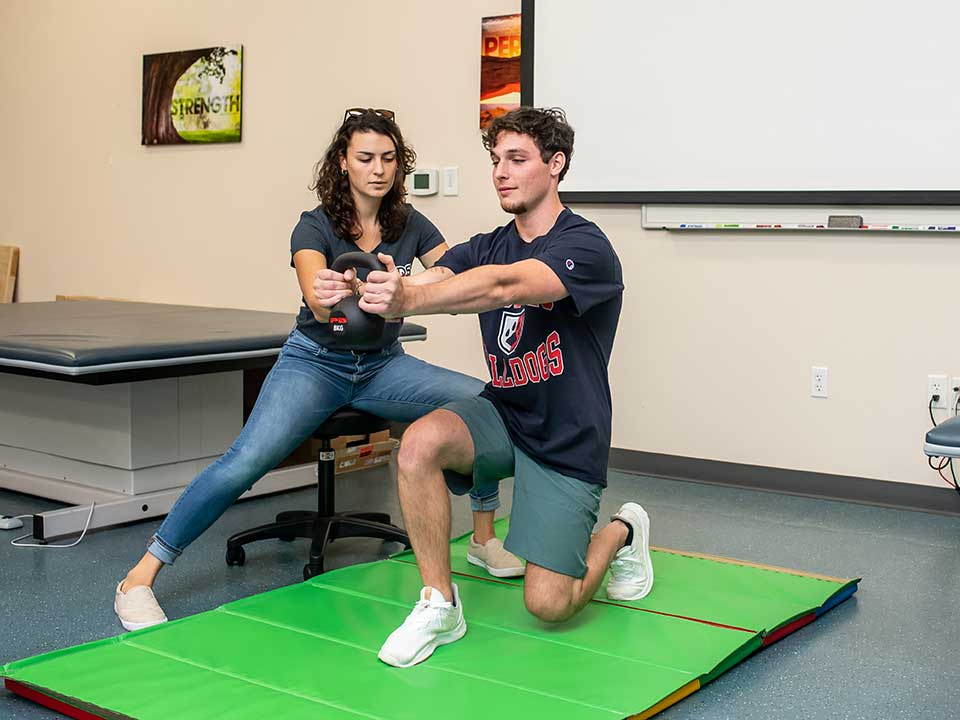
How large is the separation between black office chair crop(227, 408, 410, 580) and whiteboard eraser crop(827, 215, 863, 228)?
1920mm

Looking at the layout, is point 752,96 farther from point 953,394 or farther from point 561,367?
point 561,367

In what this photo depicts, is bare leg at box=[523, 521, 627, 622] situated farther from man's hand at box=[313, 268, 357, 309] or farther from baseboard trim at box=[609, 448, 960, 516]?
baseboard trim at box=[609, 448, 960, 516]

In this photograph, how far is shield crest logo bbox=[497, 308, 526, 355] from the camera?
274 cm

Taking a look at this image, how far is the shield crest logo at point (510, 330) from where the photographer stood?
2740 millimetres

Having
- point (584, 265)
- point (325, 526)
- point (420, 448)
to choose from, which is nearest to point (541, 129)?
point (584, 265)

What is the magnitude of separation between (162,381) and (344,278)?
170 centimetres

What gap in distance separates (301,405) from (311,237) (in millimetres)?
451

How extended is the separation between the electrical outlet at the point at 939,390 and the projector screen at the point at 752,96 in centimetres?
63

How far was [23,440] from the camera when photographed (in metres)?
4.19

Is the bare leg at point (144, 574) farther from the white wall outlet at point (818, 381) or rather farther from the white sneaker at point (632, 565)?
the white wall outlet at point (818, 381)

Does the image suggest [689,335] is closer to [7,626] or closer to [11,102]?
[7,626]

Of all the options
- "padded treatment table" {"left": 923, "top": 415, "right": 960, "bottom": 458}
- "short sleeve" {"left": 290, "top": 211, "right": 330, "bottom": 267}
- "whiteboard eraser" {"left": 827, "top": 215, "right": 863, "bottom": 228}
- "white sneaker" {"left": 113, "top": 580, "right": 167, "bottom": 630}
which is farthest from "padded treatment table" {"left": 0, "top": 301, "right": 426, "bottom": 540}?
"padded treatment table" {"left": 923, "top": 415, "right": 960, "bottom": 458}

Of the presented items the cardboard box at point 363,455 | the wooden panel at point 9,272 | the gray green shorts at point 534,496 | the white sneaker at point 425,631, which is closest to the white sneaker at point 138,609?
the white sneaker at point 425,631

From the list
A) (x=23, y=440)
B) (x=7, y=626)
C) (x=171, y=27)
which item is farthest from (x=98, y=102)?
(x=7, y=626)
